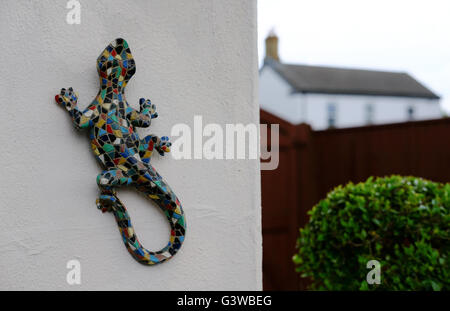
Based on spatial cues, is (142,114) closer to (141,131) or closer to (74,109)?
(141,131)


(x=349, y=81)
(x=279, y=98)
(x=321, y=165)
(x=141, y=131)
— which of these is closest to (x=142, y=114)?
(x=141, y=131)

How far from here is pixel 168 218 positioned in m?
1.55

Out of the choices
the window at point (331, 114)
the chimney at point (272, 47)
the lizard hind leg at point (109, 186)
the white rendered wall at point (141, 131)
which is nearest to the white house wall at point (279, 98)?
the chimney at point (272, 47)

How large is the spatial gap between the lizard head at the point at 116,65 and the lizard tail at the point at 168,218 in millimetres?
357

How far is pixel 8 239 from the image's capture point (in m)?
1.31

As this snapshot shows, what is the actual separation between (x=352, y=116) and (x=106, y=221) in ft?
55.7

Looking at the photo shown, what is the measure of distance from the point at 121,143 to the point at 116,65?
0.25m

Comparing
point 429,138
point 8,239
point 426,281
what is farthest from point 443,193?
point 8,239

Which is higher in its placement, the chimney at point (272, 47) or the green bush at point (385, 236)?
the chimney at point (272, 47)

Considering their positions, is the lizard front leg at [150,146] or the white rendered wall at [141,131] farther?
the lizard front leg at [150,146]

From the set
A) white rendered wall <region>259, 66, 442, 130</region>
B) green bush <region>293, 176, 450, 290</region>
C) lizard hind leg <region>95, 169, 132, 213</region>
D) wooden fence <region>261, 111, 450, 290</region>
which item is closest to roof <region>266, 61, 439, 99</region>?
white rendered wall <region>259, 66, 442, 130</region>

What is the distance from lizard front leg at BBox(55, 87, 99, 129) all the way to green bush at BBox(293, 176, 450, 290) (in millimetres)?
2114

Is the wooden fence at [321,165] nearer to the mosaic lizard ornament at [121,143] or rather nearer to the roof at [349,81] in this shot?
the mosaic lizard ornament at [121,143]

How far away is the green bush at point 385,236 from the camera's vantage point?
2.79 metres
